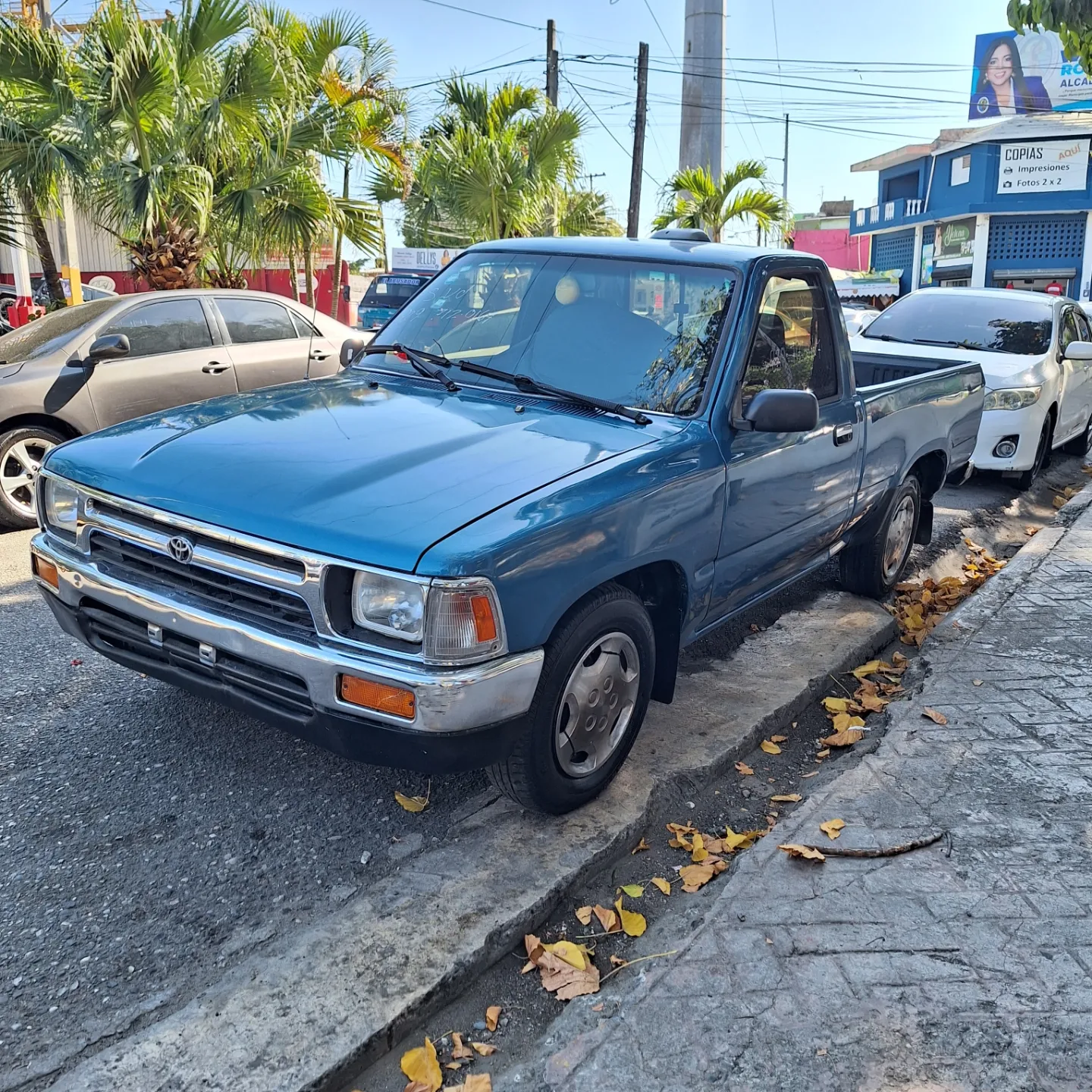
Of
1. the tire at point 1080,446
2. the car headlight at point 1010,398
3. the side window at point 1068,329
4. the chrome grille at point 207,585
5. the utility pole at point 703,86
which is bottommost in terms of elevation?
the tire at point 1080,446

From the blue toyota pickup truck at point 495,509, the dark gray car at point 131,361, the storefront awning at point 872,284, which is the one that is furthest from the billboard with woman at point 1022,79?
the blue toyota pickup truck at point 495,509

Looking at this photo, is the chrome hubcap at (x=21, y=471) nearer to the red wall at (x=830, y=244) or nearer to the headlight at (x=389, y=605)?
the headlight at (x=389, y=605)

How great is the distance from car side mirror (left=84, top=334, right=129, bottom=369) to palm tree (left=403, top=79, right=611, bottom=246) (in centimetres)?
1062

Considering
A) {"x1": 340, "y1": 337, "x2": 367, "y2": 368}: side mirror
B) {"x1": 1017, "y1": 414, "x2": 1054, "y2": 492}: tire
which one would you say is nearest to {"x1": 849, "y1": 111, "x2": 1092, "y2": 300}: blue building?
{"x1": 1017, "y1": 414, "x2": 1054, "y2": 492}: tire

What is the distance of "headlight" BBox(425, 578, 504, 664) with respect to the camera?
105 inches

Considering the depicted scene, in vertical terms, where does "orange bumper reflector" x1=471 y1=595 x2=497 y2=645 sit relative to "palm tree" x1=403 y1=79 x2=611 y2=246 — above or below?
below

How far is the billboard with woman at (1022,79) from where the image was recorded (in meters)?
45.0

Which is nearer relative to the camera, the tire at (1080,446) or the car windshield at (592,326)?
the car windshield at (592,326)

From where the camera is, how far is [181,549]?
3.01 meters

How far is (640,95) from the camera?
25047 mm

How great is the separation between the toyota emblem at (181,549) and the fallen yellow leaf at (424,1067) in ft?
4.82

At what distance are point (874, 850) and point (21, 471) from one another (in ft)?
19.6

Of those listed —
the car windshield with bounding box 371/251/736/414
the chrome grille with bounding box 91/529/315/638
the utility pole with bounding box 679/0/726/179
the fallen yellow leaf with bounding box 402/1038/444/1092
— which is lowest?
the fallen yellow leaf with bounding box 402/1038/444/1092

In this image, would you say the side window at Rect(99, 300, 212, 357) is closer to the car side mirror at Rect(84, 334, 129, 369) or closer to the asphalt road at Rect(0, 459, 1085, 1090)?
the car side mirror at Rect(84, 334, 129, 369)
